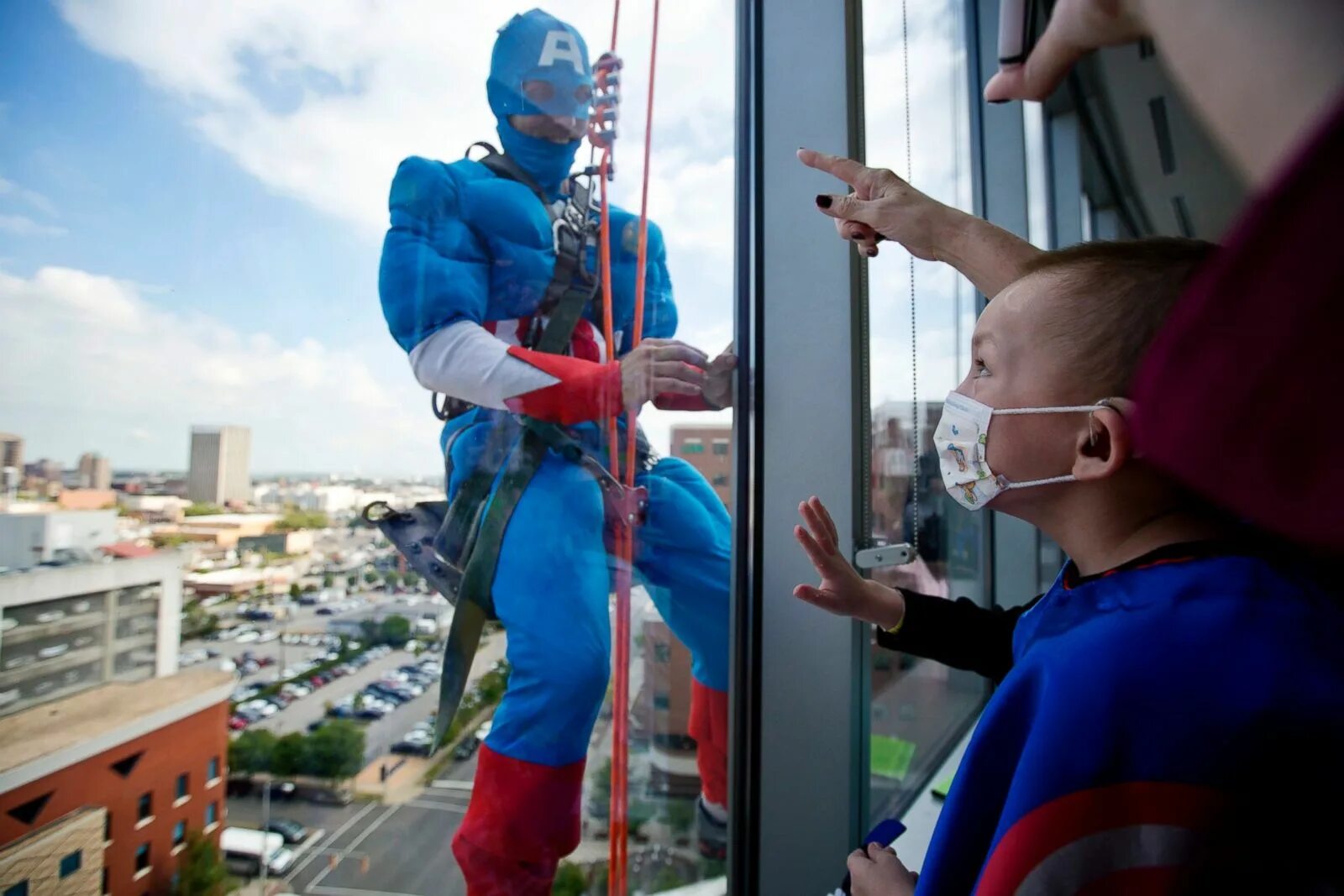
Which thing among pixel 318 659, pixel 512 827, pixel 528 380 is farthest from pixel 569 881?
pixel 528 380

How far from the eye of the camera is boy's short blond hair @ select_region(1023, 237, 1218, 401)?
553 millimetres

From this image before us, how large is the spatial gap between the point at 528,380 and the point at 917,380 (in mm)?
929

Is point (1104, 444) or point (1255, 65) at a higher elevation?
point (1255, 65)

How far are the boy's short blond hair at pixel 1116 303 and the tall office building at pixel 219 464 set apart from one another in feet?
2.78

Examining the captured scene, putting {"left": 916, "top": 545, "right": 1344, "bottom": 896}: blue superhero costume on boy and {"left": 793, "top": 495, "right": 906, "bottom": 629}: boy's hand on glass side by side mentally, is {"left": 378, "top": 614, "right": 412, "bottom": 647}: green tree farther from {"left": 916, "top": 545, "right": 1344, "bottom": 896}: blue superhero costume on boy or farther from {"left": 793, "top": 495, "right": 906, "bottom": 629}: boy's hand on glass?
{"left": 916, "top": 545, "right": 1344, "bottom": 896}: blue superhero costume on boy

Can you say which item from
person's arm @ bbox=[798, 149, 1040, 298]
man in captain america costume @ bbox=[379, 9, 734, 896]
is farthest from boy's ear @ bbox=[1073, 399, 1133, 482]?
man in captain america costume @ bbox=[379, 9, 734, 896]

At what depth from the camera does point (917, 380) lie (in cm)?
153

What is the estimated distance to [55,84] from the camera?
75 cm

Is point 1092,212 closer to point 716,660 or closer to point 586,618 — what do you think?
point 716,660

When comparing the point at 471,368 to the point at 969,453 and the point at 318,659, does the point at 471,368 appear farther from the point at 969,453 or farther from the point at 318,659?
the point at 969,453

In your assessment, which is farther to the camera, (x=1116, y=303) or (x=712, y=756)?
(x=712, y=756)

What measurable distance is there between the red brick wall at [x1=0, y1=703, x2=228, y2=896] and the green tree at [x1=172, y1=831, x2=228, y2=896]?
1cm

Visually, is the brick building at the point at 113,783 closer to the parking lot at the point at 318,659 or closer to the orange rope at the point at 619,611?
the parking lot at the point at 318,659

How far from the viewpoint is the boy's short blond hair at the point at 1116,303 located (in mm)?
→ 553
